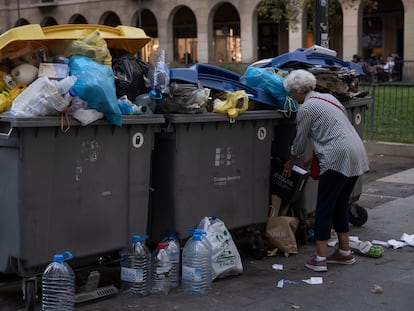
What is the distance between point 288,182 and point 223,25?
35245mm

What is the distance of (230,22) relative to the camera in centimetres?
4012

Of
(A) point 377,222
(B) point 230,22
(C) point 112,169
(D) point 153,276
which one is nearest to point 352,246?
(A) point 377,222

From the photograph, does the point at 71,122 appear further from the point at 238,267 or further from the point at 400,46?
the point at 400,46

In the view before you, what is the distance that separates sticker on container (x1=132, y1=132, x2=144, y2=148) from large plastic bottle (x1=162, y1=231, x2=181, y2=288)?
31.4 inches

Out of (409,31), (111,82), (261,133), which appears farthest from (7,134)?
(409,31)

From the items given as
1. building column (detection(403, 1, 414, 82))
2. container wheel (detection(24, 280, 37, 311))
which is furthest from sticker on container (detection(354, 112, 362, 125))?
building column (detection(403, 1, 414, 82))

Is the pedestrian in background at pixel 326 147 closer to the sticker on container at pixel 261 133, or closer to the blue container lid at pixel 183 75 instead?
the sticker on container at pixel 261 133

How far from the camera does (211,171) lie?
557 centimetres

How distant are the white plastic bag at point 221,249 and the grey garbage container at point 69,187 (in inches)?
21.7

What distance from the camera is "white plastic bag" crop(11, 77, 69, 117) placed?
173 inches

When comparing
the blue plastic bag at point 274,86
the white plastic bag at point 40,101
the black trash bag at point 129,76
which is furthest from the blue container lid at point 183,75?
the white plastic bag at point 40,101

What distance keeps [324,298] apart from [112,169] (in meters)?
1.85

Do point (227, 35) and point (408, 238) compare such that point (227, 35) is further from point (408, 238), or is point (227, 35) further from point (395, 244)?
point (395, 244)

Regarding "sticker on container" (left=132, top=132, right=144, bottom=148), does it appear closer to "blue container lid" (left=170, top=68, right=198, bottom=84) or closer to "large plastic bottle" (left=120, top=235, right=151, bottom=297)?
"blue container lid" (left=170, top=68, right=198, bottom=84)
